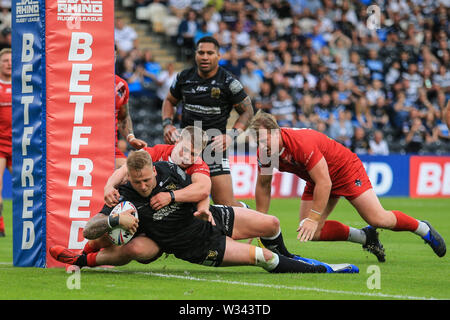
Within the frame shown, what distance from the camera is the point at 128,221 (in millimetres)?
7086

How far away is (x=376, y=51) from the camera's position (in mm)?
25062

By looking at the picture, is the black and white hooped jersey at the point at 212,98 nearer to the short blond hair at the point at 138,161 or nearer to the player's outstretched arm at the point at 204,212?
the player's outstretched arm at the point at 204,212

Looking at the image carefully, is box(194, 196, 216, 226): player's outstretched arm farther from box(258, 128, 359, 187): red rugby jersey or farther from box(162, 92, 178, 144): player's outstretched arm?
box(162, 92, 178, 144): player's outstretched arm

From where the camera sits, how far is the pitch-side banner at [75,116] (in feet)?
27.0

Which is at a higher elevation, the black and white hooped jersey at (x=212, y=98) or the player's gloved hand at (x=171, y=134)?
the black and white hooped jersey at (x=212, y=98)

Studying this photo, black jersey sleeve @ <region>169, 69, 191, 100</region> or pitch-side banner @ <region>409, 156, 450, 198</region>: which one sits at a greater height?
black jersey sleeve @ <region>169, 69, 191, 100</region>

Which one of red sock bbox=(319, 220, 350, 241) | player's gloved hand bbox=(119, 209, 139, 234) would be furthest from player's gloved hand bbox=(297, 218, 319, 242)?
player's gloved hand bbox=(119, 209, 139, 234)

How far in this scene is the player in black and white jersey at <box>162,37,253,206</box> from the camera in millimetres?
9859

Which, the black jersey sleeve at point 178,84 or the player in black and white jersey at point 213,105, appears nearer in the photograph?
the player in black and white jersey at point 213,105

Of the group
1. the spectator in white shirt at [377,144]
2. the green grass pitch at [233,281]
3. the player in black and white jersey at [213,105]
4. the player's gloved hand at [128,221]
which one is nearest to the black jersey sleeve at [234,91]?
the player in black and white jersey at [213,105]

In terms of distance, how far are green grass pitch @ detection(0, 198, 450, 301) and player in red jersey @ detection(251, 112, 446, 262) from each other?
13.2 inches

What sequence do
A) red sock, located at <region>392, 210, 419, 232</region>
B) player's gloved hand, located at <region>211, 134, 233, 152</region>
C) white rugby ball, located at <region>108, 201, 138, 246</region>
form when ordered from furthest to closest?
1. player's gloved hand, located at <region>211, 134, 233, 152</region>
2. red sock, located at <region>392, 210, 419, 232</region>
3. white rugby ball, located at <region>108, 201, 138, 246</region>

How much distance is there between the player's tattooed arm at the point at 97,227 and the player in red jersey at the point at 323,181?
1.88 m

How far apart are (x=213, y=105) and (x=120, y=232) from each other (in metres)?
3.10
